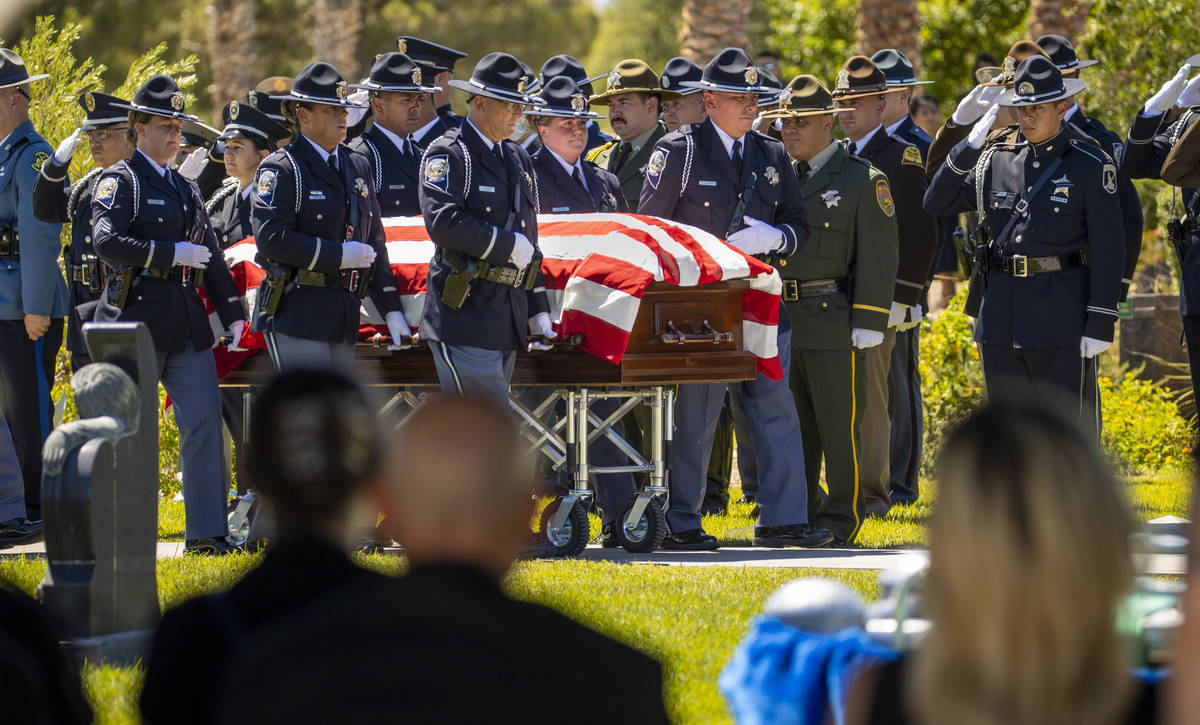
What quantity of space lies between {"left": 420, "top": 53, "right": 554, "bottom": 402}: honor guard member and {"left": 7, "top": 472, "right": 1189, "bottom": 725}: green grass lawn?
1.00m

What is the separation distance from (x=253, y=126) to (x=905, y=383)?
14.2 feet

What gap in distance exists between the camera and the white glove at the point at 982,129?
857cm

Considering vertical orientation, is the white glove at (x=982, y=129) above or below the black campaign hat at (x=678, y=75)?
below

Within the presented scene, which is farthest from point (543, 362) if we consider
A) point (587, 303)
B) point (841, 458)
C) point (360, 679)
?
point (360, 679)

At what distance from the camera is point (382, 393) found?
8820mm

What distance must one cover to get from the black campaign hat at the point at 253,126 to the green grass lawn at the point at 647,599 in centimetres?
266

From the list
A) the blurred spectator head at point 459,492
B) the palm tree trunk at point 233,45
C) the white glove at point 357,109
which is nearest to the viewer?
the blurred spectator head at point 459,492

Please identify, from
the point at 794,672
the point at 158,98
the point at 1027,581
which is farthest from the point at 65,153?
the point at 1027,581

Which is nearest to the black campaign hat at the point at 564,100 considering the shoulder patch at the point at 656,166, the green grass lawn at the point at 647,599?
the shoulder patch at the point at 656,166

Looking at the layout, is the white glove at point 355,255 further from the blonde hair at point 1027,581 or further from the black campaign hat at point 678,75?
the blonde hair at point 1027,581

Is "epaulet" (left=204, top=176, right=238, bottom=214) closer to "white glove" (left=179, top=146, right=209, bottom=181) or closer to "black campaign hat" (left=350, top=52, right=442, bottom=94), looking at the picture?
"white glove" (left=179, top=146, right=209, bottom=181)

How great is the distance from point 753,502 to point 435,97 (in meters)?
3.30

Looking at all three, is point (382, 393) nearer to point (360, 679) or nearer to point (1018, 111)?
point (1018, 111)

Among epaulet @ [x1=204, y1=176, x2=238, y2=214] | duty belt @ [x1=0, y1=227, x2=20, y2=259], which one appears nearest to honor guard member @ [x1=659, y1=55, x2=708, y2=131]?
epaulet @ [x1=204, y1=176, x2=238, y2=214]
